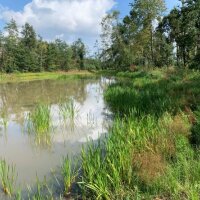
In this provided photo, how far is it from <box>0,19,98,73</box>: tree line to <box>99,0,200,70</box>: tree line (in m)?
14.8

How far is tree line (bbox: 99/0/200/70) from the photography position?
114 ft

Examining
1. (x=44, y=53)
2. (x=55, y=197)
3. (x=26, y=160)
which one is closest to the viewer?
(x=55, y=197)

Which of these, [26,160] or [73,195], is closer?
[73,195]

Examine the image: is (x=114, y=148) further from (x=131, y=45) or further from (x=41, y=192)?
(x=131, y=45)

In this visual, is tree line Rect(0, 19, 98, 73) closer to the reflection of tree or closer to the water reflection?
the reflection of tree

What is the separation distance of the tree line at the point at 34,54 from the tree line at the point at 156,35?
14.8 metres

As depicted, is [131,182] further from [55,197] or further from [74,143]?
[74,143]

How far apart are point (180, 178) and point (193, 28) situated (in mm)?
33555

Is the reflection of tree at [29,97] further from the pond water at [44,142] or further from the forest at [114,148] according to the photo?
the pond water at [44,142]

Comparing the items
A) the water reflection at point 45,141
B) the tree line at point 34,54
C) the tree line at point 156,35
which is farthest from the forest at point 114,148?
the tree line at point 34,54

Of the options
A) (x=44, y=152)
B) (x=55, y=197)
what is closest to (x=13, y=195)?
(x=55, y=197)

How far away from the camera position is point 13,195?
208 inches

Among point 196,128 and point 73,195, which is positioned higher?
point 196,128

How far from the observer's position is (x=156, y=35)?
48.3 metres
